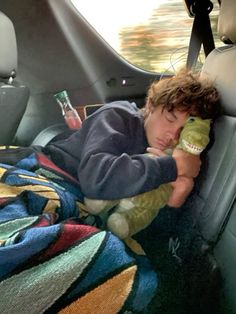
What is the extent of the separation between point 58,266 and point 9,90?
2.84 ft

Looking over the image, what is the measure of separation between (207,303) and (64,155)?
0.48 meters

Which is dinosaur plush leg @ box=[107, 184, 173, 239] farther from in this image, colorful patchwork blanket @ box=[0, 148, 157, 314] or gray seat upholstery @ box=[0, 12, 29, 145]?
gray seat upholstery @ box=[0, 12, 29, 145]

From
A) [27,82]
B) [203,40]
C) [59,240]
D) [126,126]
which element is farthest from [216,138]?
[27,82]

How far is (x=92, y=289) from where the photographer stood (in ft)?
2.30

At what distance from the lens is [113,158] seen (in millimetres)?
956

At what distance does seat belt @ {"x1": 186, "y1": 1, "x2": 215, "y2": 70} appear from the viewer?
56.7 inches

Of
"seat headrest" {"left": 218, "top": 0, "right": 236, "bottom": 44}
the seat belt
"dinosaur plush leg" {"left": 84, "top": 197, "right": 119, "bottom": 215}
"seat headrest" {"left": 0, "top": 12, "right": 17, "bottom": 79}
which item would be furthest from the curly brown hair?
"seat headrest" {"left": 0, "top": 12, "right": 17, "bottom": 79}

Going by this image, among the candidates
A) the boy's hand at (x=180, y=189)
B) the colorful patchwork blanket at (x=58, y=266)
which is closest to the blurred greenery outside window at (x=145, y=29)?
the boy's hand at (x=180, y=189)

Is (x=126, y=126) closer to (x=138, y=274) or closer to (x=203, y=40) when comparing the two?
(x=138, y=274)

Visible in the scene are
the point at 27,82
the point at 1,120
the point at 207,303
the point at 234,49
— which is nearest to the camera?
the point at 207,303

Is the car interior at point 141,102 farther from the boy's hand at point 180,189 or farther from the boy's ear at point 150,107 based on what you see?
the boy's ear at point 150,107

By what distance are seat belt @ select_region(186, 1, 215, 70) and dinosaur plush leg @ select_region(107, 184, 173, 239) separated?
23.9 inches

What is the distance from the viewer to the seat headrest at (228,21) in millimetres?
1031

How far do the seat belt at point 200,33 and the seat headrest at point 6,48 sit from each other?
0.56m
